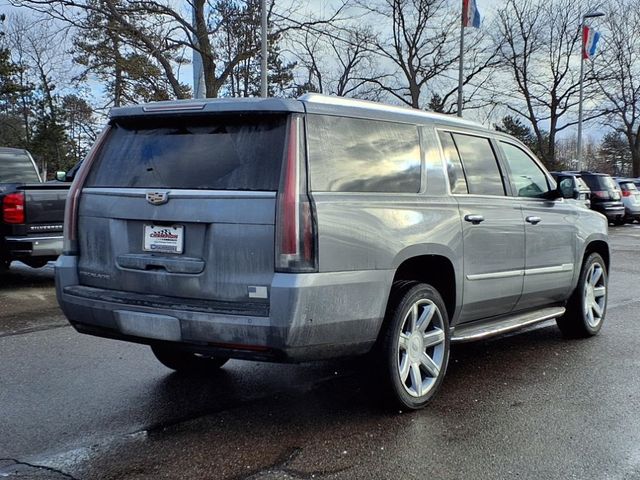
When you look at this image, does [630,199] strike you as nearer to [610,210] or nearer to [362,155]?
[610,210]

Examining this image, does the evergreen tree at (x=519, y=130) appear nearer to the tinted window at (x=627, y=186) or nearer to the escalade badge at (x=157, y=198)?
the tinted window at (x=627, y=186)

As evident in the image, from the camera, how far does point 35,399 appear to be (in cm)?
430

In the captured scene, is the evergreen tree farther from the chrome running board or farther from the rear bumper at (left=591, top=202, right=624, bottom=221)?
the chrome running board

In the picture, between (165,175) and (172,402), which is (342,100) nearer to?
(165,175)

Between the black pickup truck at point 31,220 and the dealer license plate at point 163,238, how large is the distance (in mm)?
5146

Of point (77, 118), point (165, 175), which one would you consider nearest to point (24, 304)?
point (165, 175)

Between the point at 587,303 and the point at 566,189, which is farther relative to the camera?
the point at 587,303

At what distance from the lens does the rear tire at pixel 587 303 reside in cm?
599

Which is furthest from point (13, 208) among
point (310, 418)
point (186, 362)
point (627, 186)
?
point (627, 186)

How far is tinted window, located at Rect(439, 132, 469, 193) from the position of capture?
449cm

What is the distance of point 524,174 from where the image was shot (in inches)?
214

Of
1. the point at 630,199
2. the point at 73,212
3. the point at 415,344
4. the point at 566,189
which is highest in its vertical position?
the point at 566,189

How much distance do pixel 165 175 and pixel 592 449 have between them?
2.82 m

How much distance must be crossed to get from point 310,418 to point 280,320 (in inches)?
39.5
